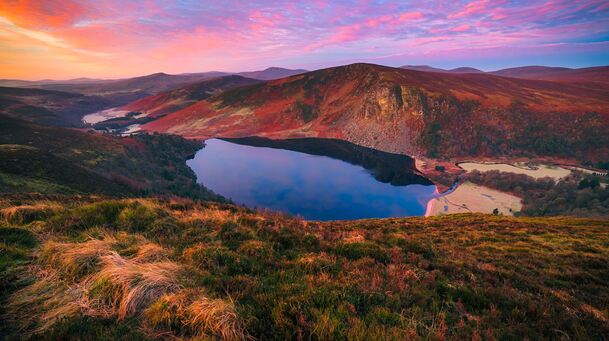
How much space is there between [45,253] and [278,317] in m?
6.03

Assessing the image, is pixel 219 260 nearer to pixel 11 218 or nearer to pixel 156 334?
pixel 156 334

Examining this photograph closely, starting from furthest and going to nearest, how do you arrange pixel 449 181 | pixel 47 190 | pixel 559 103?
pixel 559 103 → pixel 449 181 → pixel 47 190

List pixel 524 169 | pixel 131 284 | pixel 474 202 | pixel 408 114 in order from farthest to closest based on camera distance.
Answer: pixel 408 114, pixel 524 169, pixel 474 202, pixel 131 284

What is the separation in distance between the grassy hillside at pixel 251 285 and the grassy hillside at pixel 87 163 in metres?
21.6

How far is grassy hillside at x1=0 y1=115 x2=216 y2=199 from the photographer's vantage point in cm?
2750

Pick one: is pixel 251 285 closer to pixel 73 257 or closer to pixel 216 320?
pixel 216 320

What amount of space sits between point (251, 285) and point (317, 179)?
202 ft

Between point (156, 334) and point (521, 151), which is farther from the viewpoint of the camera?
point (521, 151)

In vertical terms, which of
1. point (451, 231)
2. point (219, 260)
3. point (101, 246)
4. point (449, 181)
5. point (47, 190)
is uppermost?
point (101, 246)

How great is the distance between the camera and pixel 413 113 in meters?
97.6

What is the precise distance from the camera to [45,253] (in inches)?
257

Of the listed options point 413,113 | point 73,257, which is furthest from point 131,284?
point 413,113

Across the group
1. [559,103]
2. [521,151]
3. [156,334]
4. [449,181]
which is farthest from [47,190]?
[559,103]

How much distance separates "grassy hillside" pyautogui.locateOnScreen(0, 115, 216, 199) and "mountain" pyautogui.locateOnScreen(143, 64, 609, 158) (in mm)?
47861
